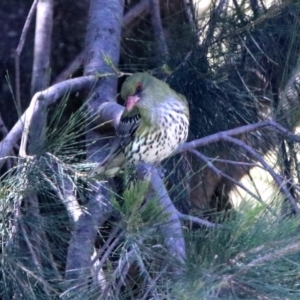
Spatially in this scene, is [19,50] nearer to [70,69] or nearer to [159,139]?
[70,69]

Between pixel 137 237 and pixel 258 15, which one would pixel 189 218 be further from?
pixel 258 15

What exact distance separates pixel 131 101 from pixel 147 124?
0.29ft

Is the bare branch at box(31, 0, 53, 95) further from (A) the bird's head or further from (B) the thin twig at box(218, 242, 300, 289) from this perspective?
(B) the thin twig at box(218, 242, 300, 289)

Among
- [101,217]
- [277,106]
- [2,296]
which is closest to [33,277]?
[2,296]

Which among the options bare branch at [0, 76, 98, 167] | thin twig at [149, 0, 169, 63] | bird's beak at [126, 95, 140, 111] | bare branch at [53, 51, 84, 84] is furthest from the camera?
bare branch at [53, 51, 84, 84]

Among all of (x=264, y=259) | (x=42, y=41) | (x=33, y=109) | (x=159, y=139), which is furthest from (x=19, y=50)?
(x=264, y=259)

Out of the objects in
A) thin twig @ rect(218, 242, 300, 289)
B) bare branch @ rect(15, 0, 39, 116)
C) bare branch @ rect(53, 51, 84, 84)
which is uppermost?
bare branch @ rect(15, 0, 39, 116)

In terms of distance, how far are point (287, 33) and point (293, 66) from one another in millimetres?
151

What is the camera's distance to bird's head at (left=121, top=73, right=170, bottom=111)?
2.44 meters

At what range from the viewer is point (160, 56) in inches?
105

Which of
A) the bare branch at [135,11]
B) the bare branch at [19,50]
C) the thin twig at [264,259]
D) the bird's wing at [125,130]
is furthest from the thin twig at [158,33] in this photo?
the thin twig at [264,259]

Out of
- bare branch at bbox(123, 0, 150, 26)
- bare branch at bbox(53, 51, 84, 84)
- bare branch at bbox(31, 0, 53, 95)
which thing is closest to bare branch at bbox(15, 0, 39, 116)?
bare branch at bbox(31, 0, 53, 95)

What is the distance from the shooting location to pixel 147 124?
97.0 inches

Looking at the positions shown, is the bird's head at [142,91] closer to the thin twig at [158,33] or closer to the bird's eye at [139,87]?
the bird's eye at [139,87]
